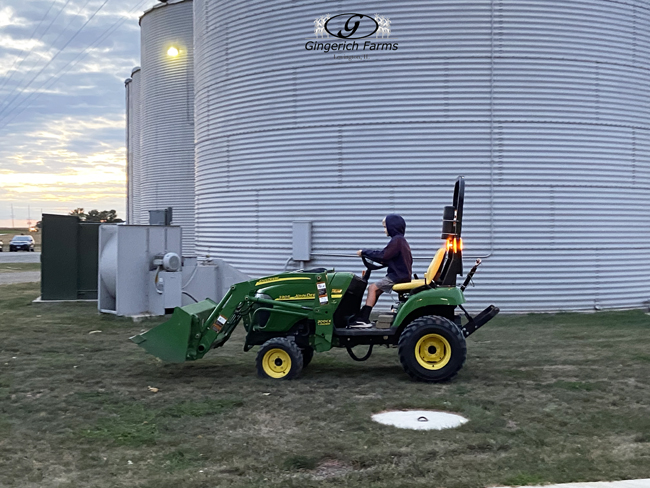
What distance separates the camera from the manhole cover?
6.02 m

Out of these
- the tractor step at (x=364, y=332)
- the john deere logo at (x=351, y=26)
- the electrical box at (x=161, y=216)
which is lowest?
the tractor step at (x=364, y=332)

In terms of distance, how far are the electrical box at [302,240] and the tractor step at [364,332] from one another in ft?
20.1

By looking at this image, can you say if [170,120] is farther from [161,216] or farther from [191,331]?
[191,331]

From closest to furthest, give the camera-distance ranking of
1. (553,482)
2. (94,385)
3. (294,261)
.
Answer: (553,482), (94,385), (294,261)

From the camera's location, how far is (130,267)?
1353 centimetres

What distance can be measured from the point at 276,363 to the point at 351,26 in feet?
27.6

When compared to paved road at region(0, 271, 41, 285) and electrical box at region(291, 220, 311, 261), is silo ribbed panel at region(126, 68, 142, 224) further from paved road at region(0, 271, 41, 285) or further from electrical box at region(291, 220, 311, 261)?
electrical box at region(291, 220, 311, 261)

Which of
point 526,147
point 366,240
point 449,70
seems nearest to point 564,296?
point 526,147

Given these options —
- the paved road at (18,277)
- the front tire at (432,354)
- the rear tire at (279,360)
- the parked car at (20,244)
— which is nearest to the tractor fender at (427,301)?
the front tire at (432,354)

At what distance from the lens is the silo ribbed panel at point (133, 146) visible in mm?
32850

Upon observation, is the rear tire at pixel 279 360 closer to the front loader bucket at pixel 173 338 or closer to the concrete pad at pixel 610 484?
the front loader bucket at pixel 173 338

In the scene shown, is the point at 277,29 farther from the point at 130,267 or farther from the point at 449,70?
the point at 130,267

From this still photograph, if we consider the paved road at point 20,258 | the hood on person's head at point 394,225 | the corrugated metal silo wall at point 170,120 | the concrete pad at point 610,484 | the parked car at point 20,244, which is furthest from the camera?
the parked car at point 20,244

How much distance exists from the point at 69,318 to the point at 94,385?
21.5 feet
